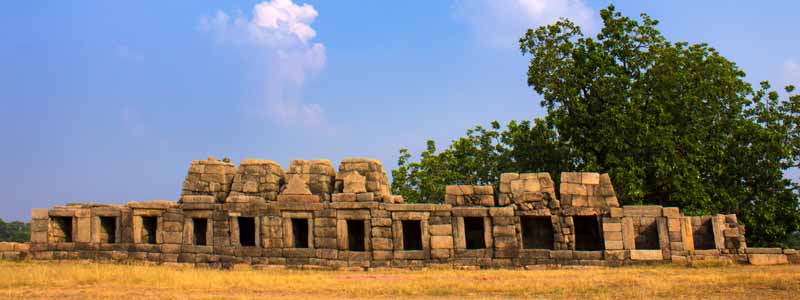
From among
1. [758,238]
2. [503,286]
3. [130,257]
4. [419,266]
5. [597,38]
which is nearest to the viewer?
[503,286]

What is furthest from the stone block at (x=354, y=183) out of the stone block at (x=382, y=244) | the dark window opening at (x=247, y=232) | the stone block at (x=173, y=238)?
the stone block at (x=173, y=238)

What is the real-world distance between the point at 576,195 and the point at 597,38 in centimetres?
1004

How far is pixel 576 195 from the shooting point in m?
19.6

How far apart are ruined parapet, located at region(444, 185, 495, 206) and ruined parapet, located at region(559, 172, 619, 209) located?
84.3 inches

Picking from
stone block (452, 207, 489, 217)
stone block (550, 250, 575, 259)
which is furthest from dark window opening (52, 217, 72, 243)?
stone block (550, 250, 575, 259)

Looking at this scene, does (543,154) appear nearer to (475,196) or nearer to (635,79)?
(635,79)

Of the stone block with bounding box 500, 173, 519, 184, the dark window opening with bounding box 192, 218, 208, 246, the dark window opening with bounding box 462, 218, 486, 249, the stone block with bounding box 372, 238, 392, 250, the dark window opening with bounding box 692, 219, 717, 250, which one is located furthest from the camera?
the dark window opening with bounding box 462, 218, 486, 249

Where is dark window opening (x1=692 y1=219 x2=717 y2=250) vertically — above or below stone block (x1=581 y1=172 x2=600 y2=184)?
below

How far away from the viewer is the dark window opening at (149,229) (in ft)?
71.3

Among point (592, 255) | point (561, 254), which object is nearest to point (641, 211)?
point (592, 255)

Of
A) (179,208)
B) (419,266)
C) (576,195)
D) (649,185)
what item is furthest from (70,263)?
(649,185)

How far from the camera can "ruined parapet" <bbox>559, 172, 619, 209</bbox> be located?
1955 cm

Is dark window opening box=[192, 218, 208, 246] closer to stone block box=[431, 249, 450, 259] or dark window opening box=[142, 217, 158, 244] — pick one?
dark window opening box=[142, 217, 158, 244]

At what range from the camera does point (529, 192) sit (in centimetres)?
1975
